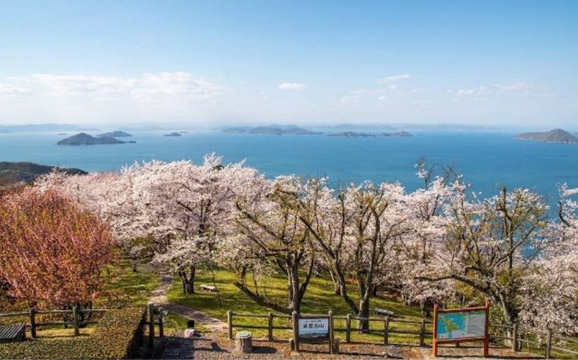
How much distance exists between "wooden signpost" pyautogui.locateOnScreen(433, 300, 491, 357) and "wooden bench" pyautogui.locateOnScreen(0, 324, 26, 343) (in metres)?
15.4

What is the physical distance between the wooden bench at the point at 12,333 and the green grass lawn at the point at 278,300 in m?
9.15

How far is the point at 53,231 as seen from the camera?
20.0m

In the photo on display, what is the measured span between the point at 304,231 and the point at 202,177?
31.6ft

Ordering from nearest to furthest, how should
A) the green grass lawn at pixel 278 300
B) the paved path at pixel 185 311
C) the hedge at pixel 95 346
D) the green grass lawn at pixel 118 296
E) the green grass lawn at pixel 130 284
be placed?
the hedge at pixel 95 346
the green grass lawn at pixel 118 296
the paved path at pixel 185 311
the green grass lawn at pixel 278 300
the green grass lawn at pixel 130 284

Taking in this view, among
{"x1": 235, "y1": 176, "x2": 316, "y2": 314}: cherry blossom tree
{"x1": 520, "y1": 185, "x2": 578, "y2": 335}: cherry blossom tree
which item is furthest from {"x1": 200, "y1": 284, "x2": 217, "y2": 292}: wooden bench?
{"x1": 520, "y1": 185, "x2": 578, "y2": 335}: cherry blossom tree

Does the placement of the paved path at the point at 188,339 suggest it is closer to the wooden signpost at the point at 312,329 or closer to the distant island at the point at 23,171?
the wooden signpost at the point at 312,329

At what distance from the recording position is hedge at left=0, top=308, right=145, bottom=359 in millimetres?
12469

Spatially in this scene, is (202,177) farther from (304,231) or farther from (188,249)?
(304,231)

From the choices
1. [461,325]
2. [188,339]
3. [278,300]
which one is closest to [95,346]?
[188,339]

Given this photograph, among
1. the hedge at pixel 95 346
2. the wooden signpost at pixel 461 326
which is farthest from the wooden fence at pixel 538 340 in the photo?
the hedge at pixel 95 346

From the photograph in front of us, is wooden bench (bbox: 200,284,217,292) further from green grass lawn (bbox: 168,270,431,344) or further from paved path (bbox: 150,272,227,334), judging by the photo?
paved path (bbox: 150,272,227,334)

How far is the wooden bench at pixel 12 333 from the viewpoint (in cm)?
1396

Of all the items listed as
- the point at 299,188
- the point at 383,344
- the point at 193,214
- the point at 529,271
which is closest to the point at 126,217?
the point at 193,214

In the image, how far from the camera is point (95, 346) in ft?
42.2
